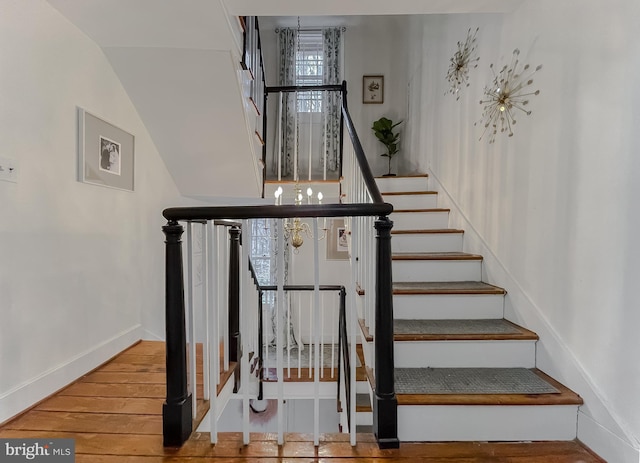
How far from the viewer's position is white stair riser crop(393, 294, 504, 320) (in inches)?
74.4

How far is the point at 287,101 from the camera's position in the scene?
15.6ft

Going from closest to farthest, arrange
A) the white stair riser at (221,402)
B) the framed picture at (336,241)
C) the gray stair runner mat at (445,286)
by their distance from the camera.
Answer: the white stair riser at (221,402) → the gray stair runner mat at (445,286) → the framed picture at (336,241)

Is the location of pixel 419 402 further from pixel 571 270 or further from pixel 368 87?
pixel 368 87

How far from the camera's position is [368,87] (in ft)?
15.8

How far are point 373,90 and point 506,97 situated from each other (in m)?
3.15

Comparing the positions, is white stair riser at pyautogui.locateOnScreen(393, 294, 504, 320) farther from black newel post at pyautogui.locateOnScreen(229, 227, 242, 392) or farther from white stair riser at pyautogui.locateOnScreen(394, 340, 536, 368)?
black newel post at pyautogui.locateOnScreen(229, 227, 242, 392)

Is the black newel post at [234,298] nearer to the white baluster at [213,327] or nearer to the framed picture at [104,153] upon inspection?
the white baluster at [213,327]

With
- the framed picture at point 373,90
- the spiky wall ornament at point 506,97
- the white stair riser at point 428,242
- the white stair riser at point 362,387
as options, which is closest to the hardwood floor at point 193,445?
the white stair riser at point 428,242

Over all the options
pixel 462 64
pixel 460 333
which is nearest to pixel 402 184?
pixel 462 64

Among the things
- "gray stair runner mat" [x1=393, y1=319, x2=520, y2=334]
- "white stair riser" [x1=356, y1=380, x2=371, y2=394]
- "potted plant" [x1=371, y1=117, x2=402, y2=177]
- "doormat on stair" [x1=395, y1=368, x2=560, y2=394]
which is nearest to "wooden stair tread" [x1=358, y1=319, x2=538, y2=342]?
"gray stair runner mat" [x1=393, y1=319, x2=520, y2=334]

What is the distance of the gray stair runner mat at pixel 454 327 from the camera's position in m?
1.68
